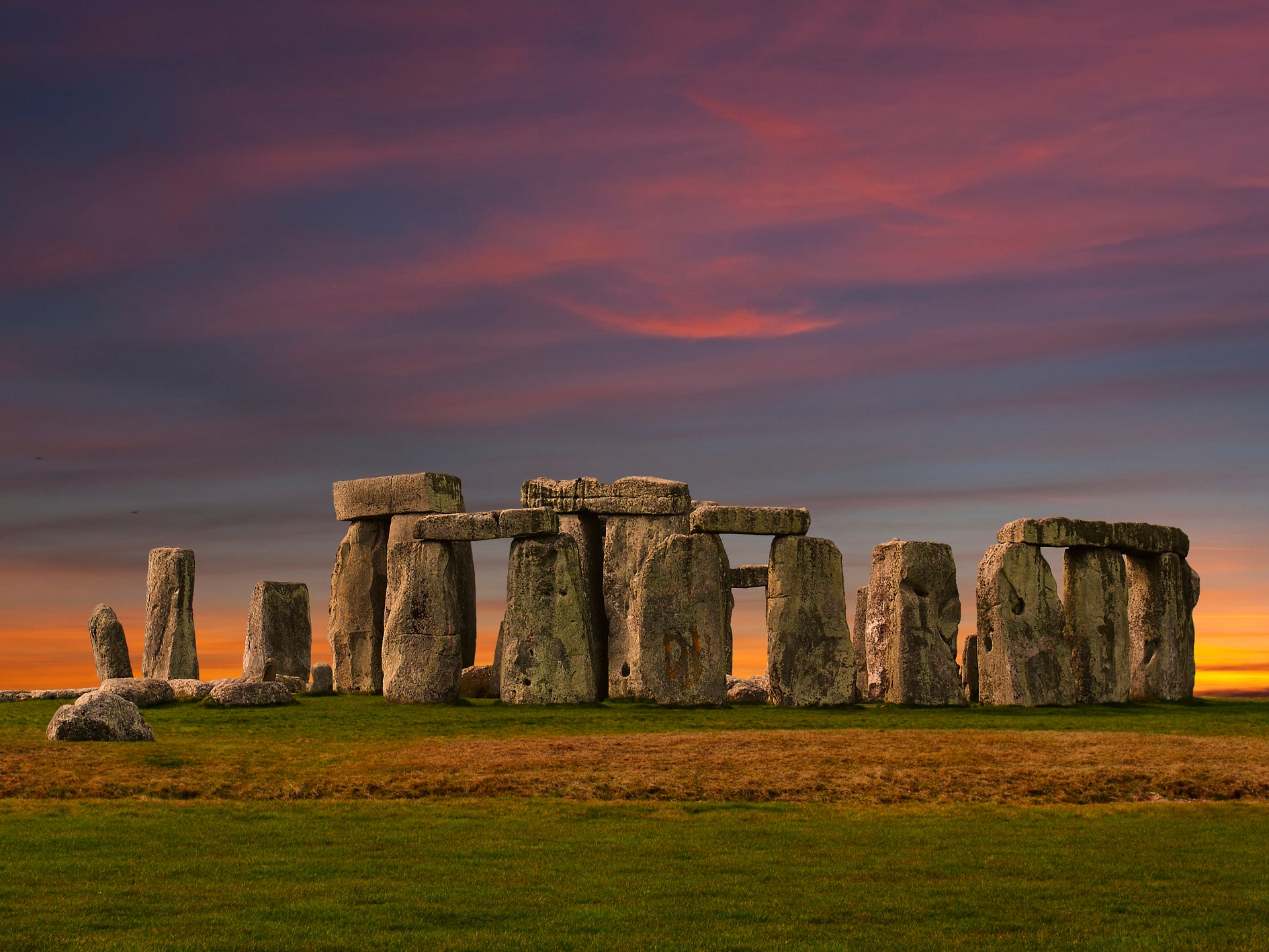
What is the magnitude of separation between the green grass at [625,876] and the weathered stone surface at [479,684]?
1397 centimetres

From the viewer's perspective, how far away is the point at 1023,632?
24.5 m

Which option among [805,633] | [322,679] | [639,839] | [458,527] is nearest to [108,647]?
[322,679]

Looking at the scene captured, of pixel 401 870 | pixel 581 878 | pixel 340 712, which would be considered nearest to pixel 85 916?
pixel 401 870

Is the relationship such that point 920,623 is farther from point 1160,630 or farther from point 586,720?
point 586,720

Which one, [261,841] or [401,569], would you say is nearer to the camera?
[261,841]

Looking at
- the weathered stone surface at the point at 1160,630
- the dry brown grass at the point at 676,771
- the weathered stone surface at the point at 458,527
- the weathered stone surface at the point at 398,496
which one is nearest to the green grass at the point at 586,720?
the dry brown grass at the point at 676,771

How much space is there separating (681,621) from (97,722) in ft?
30.2

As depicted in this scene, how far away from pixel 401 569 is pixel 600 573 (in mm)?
3898

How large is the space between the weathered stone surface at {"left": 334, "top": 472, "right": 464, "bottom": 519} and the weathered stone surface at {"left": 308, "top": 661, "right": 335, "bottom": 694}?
10.8ft

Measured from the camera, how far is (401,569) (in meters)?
27.3

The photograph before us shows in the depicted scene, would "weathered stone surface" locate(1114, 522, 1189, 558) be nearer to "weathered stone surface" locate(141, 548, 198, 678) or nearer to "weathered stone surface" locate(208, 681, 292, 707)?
"weathered stone surface" locate(208, 681, 292, 707)

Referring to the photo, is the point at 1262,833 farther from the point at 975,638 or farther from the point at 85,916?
the point at 975,638

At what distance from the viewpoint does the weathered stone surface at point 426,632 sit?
968 inches

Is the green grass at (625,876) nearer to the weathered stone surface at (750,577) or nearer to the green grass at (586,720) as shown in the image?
the green grass at (586,720)
